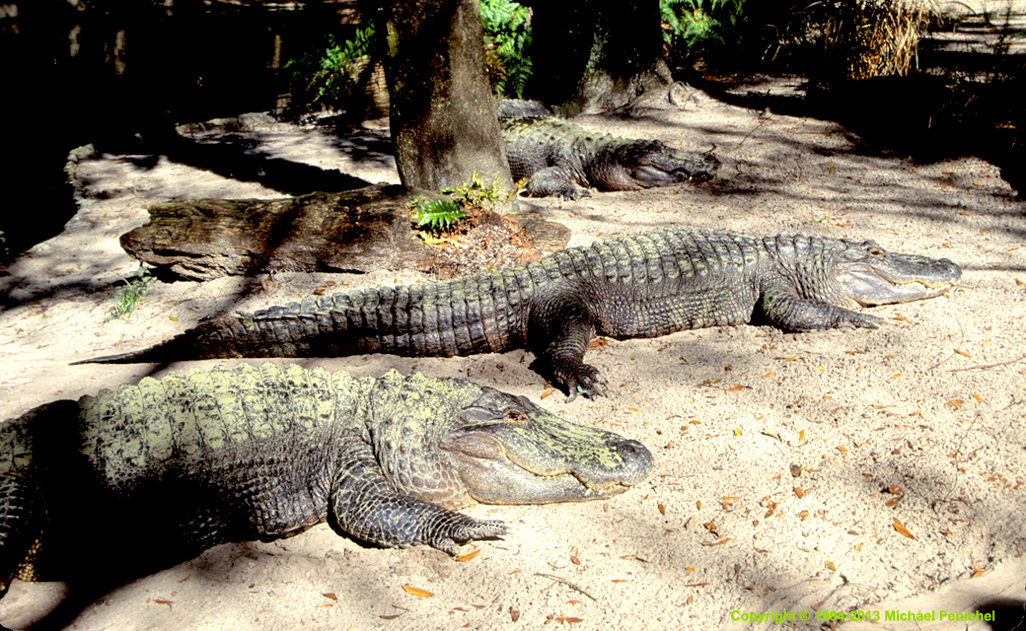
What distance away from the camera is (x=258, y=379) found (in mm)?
3352

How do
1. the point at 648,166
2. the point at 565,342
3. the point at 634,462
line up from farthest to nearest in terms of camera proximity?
the point at 648,166, the point at 565,342, the point at 634,462

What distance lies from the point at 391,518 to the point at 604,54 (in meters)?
8.44

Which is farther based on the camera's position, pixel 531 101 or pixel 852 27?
pixel 531 101

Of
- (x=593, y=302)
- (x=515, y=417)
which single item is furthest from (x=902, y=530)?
(x=593, y=302)

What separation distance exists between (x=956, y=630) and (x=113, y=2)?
13.3m

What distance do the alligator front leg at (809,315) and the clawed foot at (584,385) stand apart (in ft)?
4.97

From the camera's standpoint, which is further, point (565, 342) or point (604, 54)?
point (604, 54)

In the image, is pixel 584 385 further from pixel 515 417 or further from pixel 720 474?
pixel 720 474

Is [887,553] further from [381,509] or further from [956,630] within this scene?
[381,509]

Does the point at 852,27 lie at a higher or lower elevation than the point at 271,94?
higher

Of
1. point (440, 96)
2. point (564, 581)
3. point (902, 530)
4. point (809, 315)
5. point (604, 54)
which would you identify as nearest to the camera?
point (564, 581)

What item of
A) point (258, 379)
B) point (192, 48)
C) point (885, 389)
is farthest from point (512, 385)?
point (192, 48)

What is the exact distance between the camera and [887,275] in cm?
491

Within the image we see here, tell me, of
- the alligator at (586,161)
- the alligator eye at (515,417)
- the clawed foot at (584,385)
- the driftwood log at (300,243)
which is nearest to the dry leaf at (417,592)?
the alligator eye at (515,417)
